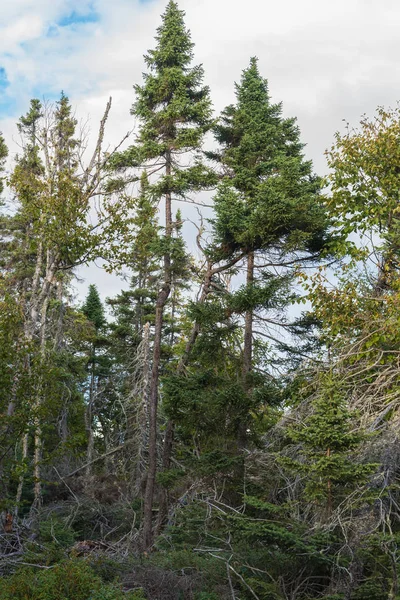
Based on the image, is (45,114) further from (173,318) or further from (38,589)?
(173,318)

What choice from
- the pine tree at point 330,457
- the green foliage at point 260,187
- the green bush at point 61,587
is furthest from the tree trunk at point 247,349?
the green bush at point 61,587

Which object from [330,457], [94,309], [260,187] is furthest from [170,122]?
[94,309]

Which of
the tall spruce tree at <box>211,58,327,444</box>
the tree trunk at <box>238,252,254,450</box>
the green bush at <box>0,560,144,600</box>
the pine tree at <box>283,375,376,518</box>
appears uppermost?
the tall spruce tree at <box>211,58,327,444</box>

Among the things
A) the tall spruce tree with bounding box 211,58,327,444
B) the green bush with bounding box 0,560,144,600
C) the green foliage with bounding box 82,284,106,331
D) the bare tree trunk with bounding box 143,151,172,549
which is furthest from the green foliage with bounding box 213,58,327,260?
the green foliage with bounding box 82,284,106,331

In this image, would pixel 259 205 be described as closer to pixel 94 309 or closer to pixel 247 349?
pixel 247 349

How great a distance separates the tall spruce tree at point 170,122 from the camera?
19000 mm

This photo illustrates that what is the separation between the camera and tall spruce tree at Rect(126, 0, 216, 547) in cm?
1900

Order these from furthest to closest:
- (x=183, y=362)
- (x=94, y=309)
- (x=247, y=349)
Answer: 1. (x=94, y=309)
2. (x=183, y=362)
3. (x=247, y=349)

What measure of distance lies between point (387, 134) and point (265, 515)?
8863 millimetres

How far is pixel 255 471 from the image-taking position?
47.3ft

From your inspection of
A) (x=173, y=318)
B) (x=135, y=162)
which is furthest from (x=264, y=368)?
(x=173, y=318)

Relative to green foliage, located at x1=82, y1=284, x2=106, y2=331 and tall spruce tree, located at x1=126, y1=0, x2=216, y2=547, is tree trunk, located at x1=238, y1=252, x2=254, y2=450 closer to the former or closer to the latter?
tall spruce tree, located at x1=126, y1=0, x2=216, y2=547

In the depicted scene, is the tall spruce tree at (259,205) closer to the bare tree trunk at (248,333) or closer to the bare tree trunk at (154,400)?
the bare tree trunk at (248,333)

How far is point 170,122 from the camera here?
1956 cm
